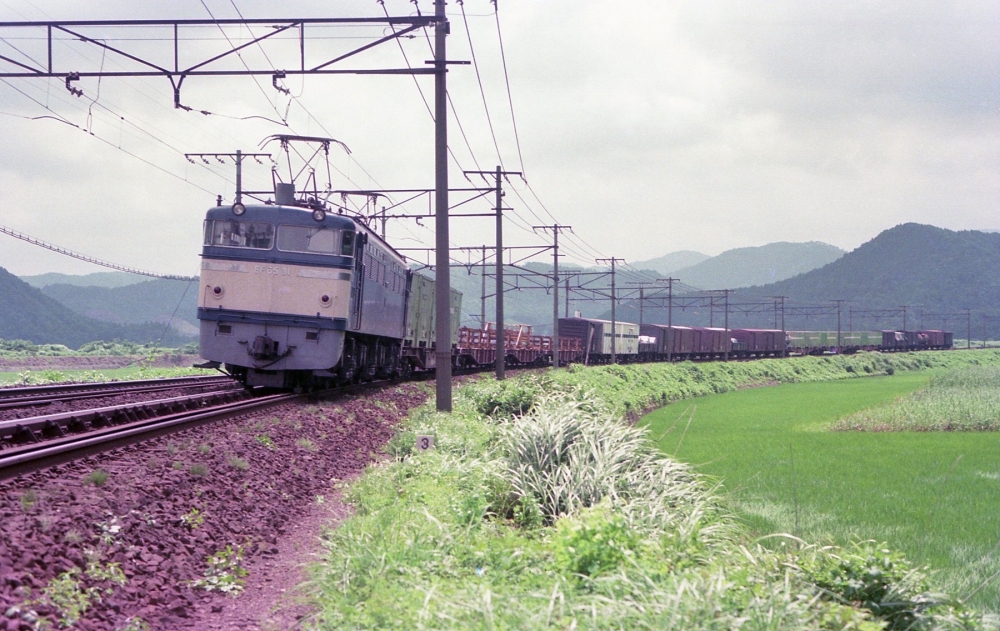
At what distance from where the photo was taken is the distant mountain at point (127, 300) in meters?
172

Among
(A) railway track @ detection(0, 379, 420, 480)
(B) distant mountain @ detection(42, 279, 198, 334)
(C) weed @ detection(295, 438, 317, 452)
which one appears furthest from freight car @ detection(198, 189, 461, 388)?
(B) distant mountain @ detection(42, 279, 198, 334)

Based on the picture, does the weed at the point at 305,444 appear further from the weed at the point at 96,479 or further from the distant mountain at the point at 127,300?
the distant mountain at the point at 127,300

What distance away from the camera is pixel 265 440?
11.9 metres

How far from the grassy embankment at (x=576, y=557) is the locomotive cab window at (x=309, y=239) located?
866 cm

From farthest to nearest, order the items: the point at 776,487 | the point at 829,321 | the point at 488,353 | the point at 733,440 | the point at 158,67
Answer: the point at 829,321 < the point at 488,353 < the point at 733,440 < the point at 158,67 < the point at 776,487

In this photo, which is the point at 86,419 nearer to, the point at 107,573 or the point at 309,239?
the point at 107,573

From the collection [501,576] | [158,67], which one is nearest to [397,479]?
[501,576]

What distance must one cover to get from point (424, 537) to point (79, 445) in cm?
441

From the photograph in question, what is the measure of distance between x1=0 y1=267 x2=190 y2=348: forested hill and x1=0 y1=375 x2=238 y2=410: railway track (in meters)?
69.0

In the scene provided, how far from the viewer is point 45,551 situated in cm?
573

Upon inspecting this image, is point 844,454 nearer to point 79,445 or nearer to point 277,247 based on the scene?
point 277,247

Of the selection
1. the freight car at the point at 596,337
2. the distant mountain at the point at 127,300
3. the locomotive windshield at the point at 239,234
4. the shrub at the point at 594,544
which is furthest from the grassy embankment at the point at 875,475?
the distant mountain at the point at 127,300

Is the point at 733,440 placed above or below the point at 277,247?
below

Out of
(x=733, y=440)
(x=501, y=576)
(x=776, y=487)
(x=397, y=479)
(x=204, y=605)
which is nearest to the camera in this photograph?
(x=501, y=576)
